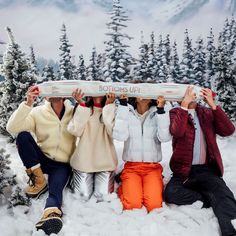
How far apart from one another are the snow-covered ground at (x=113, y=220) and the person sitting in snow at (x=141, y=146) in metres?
0.23

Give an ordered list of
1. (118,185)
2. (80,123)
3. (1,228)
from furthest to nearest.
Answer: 1. (118,185)
2. (80,123)
3. (1,228)

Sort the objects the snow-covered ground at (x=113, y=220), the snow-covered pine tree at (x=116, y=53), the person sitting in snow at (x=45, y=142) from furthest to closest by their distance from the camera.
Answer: the snow-covered pine tree at (x=116, y=53) < the person sitting in snow at (x=45, y=142) < the snow-covered ground at (x=113, y=220)

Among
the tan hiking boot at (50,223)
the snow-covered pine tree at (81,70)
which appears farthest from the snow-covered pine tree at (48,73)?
the tan hiking boot at (50,223)

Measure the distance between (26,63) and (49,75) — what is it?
28.8 meters

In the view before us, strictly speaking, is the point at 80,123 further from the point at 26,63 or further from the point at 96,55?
the point at 96,55

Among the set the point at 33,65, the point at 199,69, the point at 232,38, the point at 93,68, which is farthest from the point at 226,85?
the point at 232,38

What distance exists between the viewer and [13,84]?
14234mm

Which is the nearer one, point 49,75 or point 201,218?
point 201,218

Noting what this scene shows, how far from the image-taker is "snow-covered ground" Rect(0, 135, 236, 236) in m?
5.37

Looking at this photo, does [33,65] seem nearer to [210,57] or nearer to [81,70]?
[81,70]

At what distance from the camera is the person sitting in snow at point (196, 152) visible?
6.01 m

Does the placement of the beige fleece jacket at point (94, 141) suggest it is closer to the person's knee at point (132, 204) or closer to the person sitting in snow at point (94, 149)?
the person sitting in snow at point (94, 149)

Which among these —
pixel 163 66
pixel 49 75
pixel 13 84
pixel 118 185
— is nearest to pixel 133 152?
pixel 118 185

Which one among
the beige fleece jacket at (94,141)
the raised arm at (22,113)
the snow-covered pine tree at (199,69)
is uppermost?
the raised arm at (22,113)
